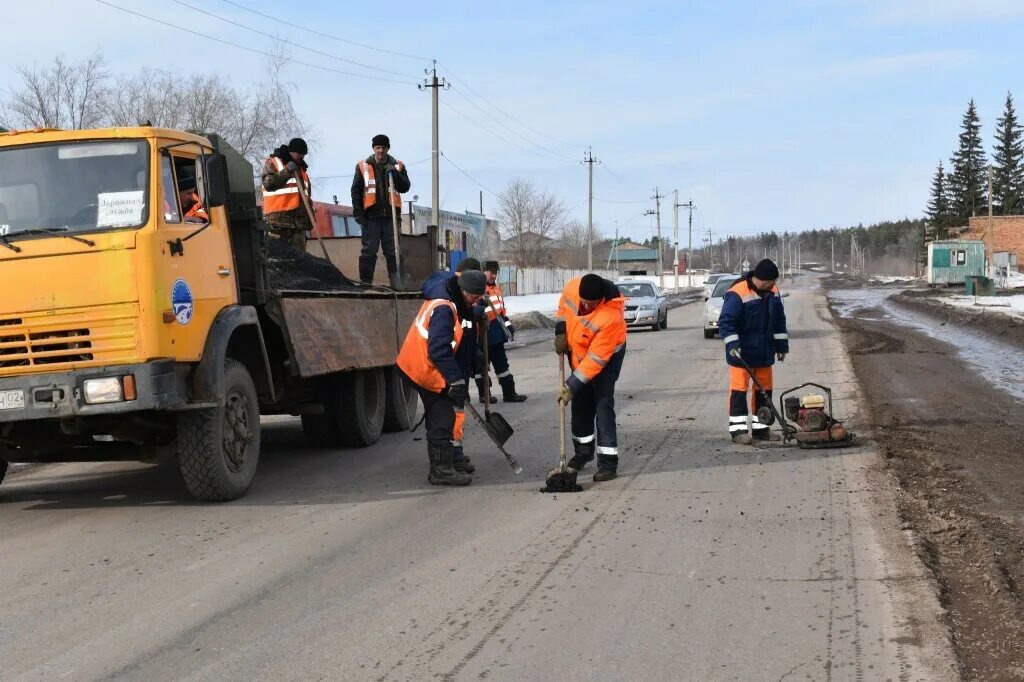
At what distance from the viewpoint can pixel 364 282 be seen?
12086mm

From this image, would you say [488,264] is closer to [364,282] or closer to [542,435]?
[364,282]

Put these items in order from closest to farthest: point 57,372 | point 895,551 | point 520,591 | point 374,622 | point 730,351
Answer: point 374,622 < point 520,591 < point 895,551 < point 57,372 < point 730,351

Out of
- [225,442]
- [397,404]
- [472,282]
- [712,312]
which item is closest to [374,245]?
[397,404]

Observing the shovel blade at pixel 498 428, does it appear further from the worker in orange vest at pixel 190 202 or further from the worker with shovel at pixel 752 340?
the worker in orange vest at pixel 190 202

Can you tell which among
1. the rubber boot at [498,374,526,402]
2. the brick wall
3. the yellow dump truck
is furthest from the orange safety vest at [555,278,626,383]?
the brick wall

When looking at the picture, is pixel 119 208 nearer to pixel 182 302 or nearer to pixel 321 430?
pixel 182 302

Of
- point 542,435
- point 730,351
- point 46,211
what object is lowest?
point 542,435

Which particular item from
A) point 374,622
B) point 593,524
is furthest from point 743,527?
point 374,622

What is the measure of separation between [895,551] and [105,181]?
557 centimetres

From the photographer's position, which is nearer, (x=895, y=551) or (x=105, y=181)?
(x=895, y=551)

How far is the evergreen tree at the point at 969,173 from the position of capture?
10131 cm

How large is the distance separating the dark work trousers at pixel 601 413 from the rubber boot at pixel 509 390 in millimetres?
4808

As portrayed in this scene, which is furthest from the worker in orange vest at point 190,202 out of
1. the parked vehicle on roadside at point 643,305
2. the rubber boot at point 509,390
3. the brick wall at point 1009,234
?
the brick wall at point 1009,234

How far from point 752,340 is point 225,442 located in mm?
5159
